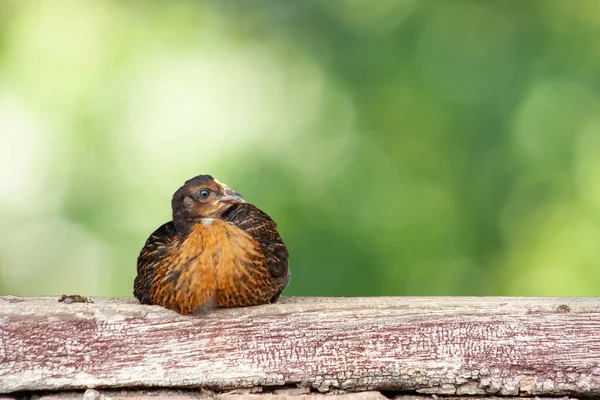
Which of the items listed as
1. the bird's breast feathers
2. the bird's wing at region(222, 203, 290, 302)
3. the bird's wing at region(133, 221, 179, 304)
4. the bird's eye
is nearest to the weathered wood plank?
the bird's breast feathers

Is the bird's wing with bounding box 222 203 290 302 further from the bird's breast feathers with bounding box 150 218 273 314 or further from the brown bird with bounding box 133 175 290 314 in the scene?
the bird's breast feathers with bounding box 150 218 273 314

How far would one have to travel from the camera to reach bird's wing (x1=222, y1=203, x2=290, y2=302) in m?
2.78

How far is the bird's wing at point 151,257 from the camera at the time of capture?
263 centimetres

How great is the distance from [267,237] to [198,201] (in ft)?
1.07

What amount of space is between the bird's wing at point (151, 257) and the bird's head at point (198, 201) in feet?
0.27

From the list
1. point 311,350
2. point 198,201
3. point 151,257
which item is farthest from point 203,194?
point 311,350

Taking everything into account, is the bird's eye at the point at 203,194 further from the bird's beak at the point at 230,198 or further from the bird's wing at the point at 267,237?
the bird's wing at the point at 267,237

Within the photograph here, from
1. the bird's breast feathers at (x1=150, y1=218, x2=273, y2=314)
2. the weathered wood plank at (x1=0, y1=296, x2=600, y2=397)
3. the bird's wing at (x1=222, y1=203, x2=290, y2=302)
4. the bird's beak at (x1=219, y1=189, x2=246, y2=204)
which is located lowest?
the weathered wood plank at (x1=0, y1=296, x2=600, y2=397)

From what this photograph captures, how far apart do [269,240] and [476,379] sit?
966mm

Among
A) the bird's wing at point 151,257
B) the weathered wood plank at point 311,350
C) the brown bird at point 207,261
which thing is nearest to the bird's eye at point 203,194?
the brown bird at point 207,261

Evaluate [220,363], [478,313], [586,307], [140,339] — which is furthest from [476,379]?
[140,339]

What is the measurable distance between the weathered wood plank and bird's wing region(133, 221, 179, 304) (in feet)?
1.01

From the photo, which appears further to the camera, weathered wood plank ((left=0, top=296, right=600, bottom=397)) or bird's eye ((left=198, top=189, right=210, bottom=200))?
bird's eye ((left=198, top=189, right=210, bottom=200))

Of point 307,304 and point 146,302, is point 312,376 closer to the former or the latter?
point 307,304
